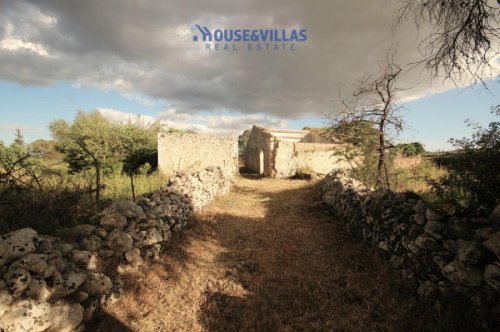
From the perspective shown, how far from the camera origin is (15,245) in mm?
3062

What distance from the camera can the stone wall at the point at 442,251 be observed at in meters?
2.74

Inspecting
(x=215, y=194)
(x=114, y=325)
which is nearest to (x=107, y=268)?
(x=114, y=325)

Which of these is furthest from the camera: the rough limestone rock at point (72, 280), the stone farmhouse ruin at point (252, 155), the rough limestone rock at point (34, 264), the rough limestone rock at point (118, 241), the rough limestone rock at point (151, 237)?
the stone farmhouse ruin at point (252, 155)

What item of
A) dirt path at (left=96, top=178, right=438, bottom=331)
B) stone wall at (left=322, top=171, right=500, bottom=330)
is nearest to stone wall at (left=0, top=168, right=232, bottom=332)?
dirt path at (left=96, top=178, right=438, bottom=331)

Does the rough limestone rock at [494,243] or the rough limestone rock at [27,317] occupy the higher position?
the rough limestone rock at [494,243]

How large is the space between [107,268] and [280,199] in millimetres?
7853

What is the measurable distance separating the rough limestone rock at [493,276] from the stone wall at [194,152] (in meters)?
11.7

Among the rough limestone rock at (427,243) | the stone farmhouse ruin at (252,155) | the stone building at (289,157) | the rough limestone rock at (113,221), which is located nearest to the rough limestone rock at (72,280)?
the rough limestone rock at (113,221)

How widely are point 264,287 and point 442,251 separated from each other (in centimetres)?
251

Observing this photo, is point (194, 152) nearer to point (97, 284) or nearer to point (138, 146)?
point (138, 146)

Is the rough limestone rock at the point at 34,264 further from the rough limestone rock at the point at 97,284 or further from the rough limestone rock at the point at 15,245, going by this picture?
the rough limestone rock at the point at 97,284

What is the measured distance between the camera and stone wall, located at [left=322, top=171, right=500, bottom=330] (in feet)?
9.00

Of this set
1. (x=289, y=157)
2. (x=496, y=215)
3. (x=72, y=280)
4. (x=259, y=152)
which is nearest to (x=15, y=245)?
(x=72, y=280)

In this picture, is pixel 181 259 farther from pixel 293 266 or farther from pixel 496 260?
pixel 496 260
